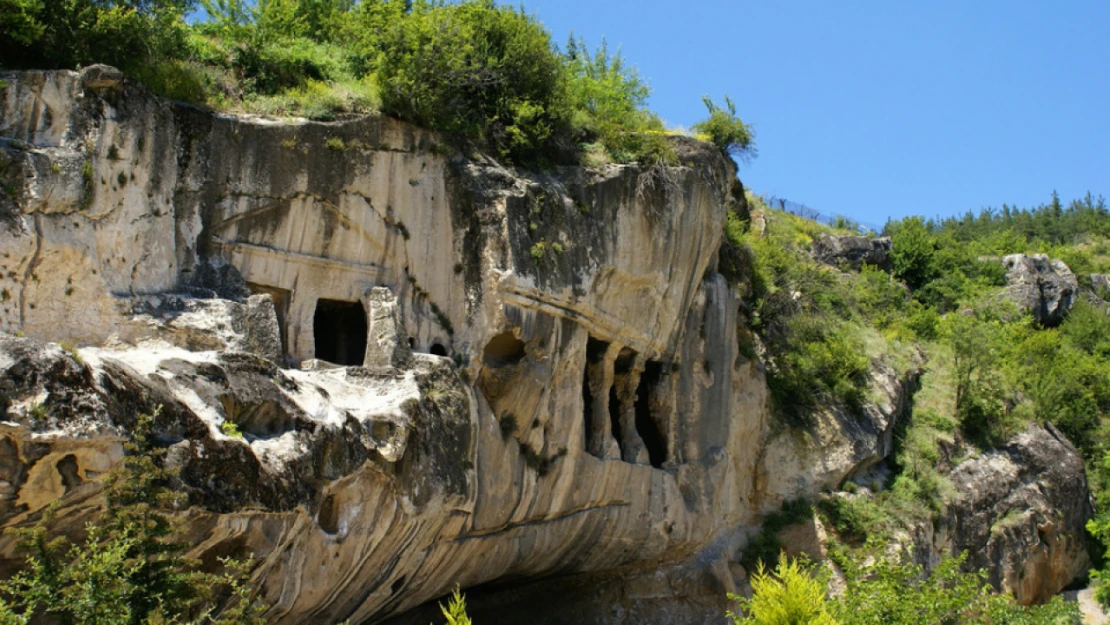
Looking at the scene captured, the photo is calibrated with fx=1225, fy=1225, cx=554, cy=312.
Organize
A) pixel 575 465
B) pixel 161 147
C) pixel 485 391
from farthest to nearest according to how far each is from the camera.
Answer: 1. pixel 575 465
2. pixel 485 391
3. pixel 161 147

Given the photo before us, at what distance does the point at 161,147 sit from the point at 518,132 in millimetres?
5595

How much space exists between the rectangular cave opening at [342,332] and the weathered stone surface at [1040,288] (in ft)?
89.4

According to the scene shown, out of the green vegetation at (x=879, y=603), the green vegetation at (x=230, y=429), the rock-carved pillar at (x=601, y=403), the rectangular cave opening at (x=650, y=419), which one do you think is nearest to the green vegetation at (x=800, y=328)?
the rectangular cave opening at (x=650, y=419)

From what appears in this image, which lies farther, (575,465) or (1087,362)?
(1087,362)

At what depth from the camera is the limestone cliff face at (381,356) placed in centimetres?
1199

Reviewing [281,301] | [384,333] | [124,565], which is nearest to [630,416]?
[384,333]

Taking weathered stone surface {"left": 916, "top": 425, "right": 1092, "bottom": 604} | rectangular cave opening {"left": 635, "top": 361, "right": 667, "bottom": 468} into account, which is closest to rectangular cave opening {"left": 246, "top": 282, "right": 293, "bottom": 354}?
rectangular cave opening {"left": 635, "top": 361, "right": 667, "bottom": 468}

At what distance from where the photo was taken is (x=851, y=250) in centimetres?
3688

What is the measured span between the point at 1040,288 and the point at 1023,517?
52.9 feet

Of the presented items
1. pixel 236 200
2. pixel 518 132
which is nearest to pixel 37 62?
pixel 236 200

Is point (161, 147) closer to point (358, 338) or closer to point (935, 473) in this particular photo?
point (358, 338)

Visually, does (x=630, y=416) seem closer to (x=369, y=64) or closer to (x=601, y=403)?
(x=601, y=403)

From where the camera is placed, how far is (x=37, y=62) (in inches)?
602

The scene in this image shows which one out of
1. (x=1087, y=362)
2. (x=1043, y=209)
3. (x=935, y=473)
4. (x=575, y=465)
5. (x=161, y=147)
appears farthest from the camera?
(x=1043, y=209)
